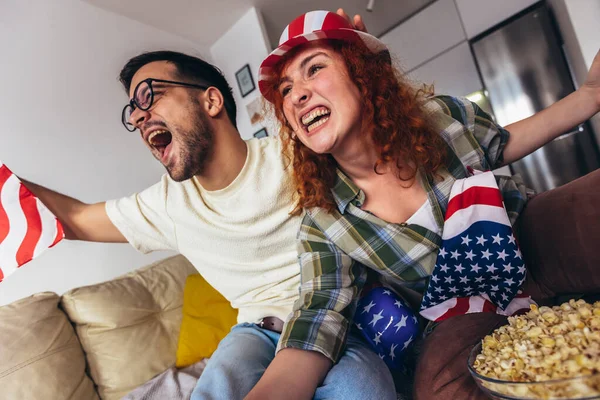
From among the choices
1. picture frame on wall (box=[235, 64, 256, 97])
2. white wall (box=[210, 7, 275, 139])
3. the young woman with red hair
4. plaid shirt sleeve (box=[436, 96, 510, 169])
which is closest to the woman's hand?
the young woman with red hair

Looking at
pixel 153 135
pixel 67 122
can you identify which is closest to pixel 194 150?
pixel 153 135

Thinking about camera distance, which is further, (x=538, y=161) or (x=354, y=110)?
(x=538, y=161)

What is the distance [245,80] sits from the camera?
352 cm

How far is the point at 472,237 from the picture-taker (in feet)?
2.82

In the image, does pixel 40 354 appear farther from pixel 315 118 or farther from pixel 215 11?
pixel 215 11

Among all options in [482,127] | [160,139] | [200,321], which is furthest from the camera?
[200,321]

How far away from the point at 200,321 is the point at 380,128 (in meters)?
1.30

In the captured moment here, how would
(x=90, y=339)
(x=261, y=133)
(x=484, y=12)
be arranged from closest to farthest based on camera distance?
(x=90, y=339)
(x=261, y=133)
(x=484, y=12)

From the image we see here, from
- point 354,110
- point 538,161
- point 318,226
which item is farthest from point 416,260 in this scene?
point 538,161

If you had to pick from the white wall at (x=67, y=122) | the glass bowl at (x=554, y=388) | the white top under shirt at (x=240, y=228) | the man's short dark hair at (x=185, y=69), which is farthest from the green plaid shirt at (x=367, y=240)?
the white wall at (x=67, y=122)

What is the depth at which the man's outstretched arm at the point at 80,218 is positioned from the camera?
1203 millimetres

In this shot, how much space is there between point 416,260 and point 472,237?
0.15 metres

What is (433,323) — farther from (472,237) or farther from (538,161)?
(538,161)

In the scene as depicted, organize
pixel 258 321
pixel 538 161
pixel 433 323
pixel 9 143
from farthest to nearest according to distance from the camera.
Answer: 1. pixel 538 161
2. pixel 9 143
3. pixel 258 321
4. pixel 433 323
